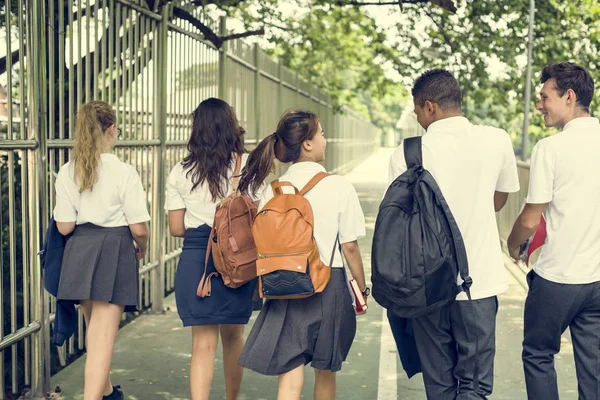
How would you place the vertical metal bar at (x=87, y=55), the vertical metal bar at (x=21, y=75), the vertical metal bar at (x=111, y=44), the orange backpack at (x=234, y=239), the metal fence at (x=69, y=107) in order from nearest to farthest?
the orange backpack at (x=234, y=239), the vertical metal bar at (x=21, y=75), the metal fence at (x=69, y=107), the vertical metal bar at (x=87, y=55), the vertical metal bar at (x=111, y=44)

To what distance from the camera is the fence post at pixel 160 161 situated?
8.20 meters

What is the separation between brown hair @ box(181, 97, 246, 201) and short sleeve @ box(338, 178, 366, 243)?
2.91 feet

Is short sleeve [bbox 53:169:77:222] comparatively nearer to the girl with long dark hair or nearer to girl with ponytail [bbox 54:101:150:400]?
girl with ponytail [bbox 54:101:150:400]

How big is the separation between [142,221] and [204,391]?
95cm

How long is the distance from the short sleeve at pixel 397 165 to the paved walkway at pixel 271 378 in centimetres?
208

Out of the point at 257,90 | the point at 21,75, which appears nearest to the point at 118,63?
the point at 21,75

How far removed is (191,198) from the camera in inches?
193

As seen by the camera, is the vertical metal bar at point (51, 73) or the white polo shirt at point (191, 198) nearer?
the white polo shirt at point (191, 198)

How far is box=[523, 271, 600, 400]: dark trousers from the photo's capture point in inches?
165

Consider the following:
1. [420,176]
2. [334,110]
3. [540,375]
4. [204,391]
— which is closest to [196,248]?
[204,391]

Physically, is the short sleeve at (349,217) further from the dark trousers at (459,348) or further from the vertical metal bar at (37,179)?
the vertical metal bar at (37,179)

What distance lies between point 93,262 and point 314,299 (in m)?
1.28

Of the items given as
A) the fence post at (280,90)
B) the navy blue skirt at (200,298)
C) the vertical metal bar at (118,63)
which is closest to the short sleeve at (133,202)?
the navy blue skirt at (200,298)

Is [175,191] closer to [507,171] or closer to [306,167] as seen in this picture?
[306,167]
